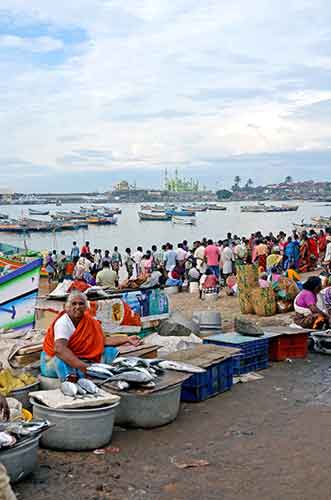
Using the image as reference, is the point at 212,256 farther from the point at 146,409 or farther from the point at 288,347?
the point at 146,409

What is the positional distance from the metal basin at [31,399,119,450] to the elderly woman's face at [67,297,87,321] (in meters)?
1.01

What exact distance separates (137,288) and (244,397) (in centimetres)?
329

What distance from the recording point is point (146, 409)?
17.7ft

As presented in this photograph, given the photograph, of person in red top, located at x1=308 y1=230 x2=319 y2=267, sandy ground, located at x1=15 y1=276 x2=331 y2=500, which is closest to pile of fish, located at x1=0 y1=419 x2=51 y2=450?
sandy ground, located at x1=15 y1=276 x2=331 y2=500

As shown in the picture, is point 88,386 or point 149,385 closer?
point 88,386

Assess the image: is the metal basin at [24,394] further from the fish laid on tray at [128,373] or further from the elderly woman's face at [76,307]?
the elderly woman's face at [76,307]

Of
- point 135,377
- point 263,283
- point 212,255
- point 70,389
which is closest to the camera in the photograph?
point 70,389

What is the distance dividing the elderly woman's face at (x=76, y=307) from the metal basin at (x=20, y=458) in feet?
5.18

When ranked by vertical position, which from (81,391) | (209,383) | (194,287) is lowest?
(194,287)

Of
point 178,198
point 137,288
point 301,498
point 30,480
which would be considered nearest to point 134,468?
point 30,480

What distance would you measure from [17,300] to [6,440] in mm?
7460

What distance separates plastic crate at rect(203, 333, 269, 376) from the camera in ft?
23.9

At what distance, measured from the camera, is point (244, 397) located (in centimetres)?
649

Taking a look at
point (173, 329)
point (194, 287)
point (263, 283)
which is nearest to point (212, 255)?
point (194, 287)
